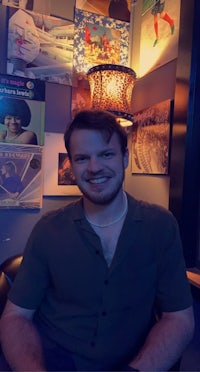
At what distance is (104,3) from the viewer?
1707 millimetres

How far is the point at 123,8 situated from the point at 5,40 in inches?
28.1

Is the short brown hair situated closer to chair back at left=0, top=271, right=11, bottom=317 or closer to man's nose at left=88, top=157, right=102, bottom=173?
man's nose at left=88, top=157, right=102, bottom=173

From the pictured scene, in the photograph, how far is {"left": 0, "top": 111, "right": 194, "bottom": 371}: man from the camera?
2.98 ft

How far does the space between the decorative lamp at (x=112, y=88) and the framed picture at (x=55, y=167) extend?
0.32 meters

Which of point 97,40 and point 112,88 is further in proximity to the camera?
point 97,40

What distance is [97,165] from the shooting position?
985 mm

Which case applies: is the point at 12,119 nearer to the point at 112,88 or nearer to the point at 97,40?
the point at 112,88

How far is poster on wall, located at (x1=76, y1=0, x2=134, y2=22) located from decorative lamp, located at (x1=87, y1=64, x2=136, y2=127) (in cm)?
47

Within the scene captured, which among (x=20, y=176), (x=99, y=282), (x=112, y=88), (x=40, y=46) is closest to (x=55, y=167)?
(x=20, y=176)

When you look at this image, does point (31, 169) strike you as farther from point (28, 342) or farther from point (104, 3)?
point (104, 3)

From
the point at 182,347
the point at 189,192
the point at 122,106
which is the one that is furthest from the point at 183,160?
the point at 182,347

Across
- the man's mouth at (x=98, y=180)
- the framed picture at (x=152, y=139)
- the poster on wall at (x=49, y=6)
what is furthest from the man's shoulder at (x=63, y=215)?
the poster on wall at (x=49, y=6)

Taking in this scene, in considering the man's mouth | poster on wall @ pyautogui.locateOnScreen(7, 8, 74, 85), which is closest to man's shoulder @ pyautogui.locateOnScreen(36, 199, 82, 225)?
the man's mouth

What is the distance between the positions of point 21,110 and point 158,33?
81cm
